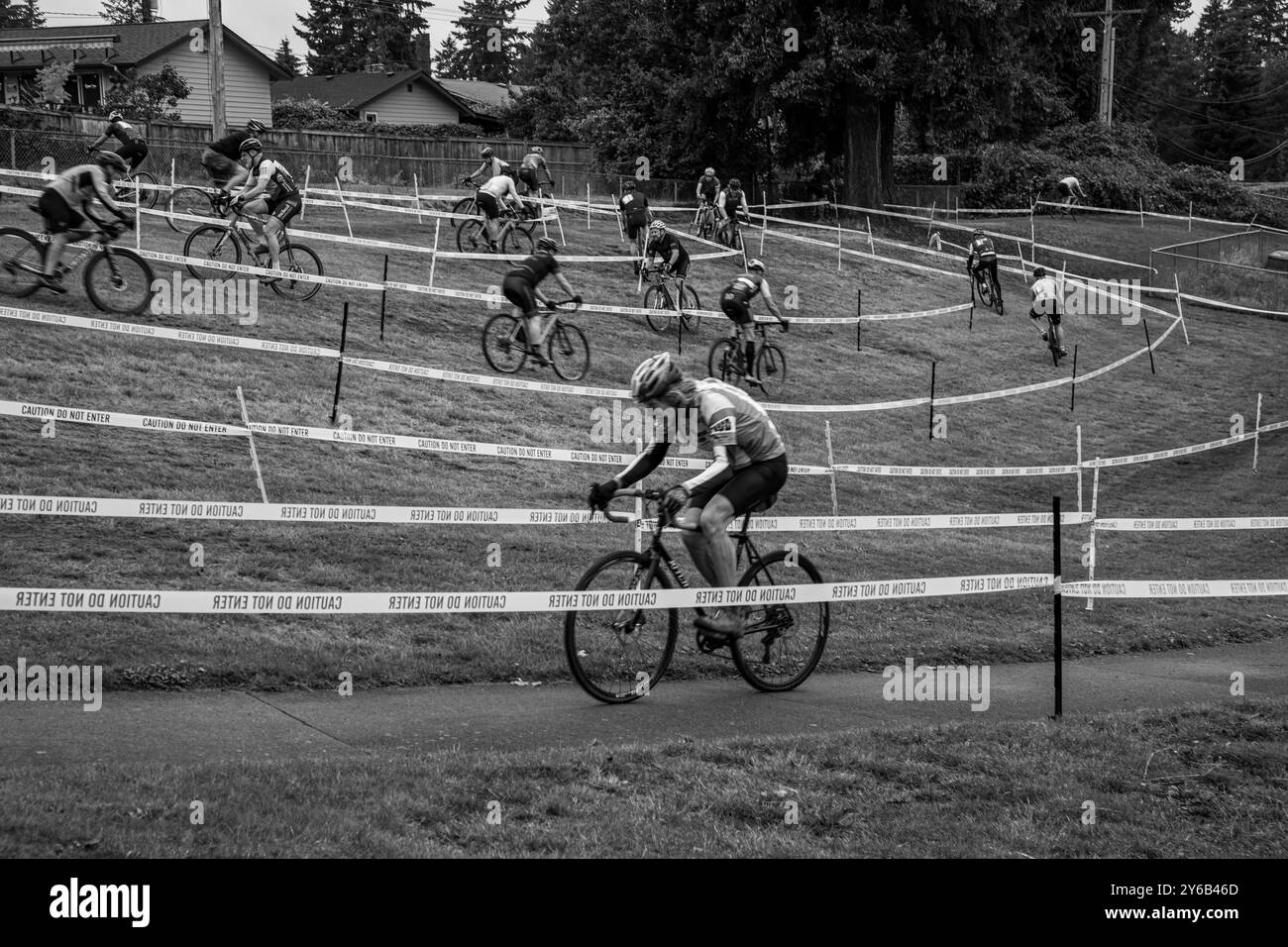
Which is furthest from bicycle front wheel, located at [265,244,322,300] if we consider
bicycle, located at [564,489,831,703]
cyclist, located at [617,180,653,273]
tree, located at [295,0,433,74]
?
tree, located at [295,0,433,74]

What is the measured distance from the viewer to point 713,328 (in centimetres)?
2594

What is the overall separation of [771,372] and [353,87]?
5430 cm

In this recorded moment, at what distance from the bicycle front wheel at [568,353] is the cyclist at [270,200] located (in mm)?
4278

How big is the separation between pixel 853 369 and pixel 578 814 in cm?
2081

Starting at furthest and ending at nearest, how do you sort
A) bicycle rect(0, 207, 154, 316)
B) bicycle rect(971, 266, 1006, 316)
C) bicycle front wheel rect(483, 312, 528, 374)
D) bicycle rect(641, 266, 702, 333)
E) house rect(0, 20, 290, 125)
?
A: house rect(0, 20, 290, 125)
bicycle rect(971, 266, 1006, 316)
bicycle rect(641, 266, 702, 333)
bicycle front wheel rect(483, 312, 528, 374)
bicycle rect(0, 207, 154, 316)

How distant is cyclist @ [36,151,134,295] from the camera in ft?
52.2

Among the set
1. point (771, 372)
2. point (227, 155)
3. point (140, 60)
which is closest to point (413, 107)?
point (140, 60)

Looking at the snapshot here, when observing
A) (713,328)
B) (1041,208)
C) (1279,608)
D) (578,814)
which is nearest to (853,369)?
(713,328)

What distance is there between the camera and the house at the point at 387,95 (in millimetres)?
68500

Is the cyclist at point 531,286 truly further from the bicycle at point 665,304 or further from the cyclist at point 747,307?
the bicycle at point 665,304

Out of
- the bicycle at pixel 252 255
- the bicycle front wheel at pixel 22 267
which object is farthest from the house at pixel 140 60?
the bicycle front wheel at pixel 22 267

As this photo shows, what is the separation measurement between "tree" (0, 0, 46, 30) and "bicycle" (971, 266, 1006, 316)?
315 ft

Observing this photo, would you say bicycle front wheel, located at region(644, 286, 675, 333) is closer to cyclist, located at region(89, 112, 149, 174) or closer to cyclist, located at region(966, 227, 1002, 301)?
cyclist, located at region(89, 112, 149, 174)
